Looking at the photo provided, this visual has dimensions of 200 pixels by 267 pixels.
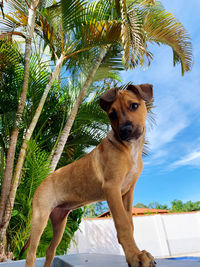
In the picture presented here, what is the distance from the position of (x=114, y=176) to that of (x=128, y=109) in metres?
0.28

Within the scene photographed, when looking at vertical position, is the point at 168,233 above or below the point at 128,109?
below

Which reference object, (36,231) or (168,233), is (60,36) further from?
(168,233)

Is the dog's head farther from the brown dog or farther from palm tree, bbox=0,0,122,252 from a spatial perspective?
palm tree, bbox=0,0,122,252

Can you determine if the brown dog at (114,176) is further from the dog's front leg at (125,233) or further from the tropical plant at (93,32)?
the tropical plant at (93,32)

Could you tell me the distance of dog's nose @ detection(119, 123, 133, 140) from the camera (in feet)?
2.85

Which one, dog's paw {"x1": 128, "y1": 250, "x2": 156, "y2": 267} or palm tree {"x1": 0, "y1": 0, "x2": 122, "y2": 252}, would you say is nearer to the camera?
dog's paw {"x1": 128, "y1": 250, "x2": 156, "y2": 267}

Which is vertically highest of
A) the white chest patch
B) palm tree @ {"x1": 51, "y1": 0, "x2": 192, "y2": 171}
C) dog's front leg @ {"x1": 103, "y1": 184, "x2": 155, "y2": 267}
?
palm tree @ {"x1": 51, "y1": 0, "x2": 192, "y2": 171}

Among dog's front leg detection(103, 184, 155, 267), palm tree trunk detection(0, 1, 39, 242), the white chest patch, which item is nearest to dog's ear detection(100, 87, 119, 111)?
the white chest patch

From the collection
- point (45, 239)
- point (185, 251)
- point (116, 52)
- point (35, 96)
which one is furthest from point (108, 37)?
point (185, 251)

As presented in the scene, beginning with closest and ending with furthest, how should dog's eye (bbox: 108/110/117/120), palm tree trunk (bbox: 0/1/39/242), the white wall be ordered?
dog's eye (bbox: 108/110/117/120), palm tree trunk (bbox: 0/1/39/242), the white wall

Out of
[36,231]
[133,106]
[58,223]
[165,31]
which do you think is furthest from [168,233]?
[133,106]

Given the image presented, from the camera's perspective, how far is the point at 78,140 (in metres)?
5.32

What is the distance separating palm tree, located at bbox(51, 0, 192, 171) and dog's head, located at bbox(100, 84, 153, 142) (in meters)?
2.86

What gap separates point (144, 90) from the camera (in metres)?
1.06
